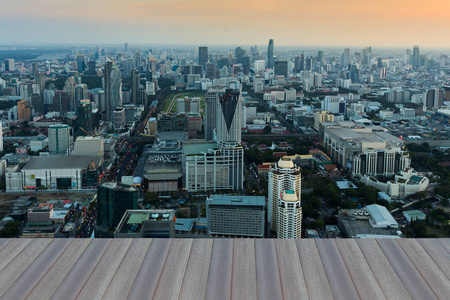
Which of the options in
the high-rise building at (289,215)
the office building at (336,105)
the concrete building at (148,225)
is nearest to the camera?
the concrete building at (148,225)

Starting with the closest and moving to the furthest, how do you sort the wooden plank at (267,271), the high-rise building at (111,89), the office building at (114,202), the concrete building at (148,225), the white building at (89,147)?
the wooden plank at (267,271), the concrete building at (148,225), the office building at (114,202), the white building at (89,147), the high-rise building at (111,89)

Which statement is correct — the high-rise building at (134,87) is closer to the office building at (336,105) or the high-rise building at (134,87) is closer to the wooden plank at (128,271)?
the office building at (336,105)

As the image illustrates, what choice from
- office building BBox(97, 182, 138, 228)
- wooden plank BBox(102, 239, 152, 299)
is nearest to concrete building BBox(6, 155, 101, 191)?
office building BBox(97, 182, 138, 228)

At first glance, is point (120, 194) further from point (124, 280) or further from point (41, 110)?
point (41, 110)

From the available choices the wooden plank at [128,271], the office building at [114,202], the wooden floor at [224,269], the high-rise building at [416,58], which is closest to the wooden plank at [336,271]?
the wooden floor at [224,269]

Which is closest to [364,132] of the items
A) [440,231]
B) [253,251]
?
[440,231]

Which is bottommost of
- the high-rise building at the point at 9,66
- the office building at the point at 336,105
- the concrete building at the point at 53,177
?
the concrete building at the point at 53,177

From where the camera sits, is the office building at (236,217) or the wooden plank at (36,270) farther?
the office building at (236,217)

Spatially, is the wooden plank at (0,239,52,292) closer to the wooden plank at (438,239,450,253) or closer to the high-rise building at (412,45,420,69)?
the wooden plank at (438,239,450,253)
